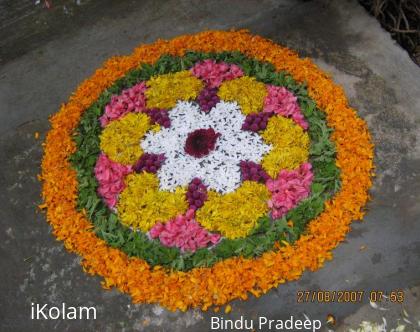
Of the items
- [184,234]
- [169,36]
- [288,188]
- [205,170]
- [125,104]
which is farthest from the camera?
[169,36]

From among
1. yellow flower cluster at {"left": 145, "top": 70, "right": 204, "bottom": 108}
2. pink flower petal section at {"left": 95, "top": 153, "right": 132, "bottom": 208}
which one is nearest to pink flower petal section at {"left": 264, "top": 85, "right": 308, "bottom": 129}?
yellow flower cluster at {"left": 145, "top": 70, "right": 204, "bottom": 108}

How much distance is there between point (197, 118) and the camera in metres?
5.96

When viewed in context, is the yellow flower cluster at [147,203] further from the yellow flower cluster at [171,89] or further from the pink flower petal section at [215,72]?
the pink flower petal section at [215,72]

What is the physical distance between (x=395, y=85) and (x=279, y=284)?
296 cm

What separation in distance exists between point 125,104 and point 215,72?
121 centimetres

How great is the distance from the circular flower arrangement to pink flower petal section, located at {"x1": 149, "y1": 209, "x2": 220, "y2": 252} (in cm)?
1

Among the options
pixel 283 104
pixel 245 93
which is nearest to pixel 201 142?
pixel 245 93

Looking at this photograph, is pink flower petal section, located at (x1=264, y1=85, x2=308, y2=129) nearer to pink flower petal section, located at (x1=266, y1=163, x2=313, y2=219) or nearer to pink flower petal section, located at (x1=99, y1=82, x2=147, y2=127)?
pink flower petal section, located at (x1=266, y1=163, x2=313, y2=219)

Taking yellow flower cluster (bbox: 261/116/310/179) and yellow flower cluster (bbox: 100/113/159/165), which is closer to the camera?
yellow flower cluster (bbox: 261/116/310/179)

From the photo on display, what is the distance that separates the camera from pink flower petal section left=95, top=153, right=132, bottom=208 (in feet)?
18.0

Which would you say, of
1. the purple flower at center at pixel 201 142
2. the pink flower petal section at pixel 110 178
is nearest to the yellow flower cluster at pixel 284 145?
the purple flower at center at pixel 201 142
